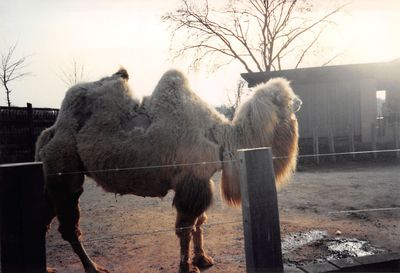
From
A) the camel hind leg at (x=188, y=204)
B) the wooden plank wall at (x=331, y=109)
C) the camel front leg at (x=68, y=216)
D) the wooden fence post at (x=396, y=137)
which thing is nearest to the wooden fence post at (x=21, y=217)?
the camel hind leg at (x=188, y=204)

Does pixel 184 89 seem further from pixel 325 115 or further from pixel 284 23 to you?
pixel 284 23

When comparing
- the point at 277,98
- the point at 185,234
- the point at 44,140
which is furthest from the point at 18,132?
the point at 277,98

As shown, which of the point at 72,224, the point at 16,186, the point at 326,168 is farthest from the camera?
the point at 326,168

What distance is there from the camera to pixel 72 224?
3.71 m

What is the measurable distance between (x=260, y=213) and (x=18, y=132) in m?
9.29

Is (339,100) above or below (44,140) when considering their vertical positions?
above

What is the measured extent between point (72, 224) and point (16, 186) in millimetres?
1961

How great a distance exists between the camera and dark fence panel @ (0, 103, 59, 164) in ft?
31.3

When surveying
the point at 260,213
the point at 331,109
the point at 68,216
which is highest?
the point at 331,109

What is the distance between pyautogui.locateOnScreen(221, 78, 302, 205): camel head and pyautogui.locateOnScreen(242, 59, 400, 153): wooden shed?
1069cm

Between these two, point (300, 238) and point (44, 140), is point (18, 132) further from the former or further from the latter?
point (300, 238)

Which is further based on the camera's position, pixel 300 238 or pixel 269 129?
pixel 300 238

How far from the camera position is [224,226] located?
17.0 ft

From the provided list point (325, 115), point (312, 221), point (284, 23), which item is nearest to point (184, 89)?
point (312, 221)
